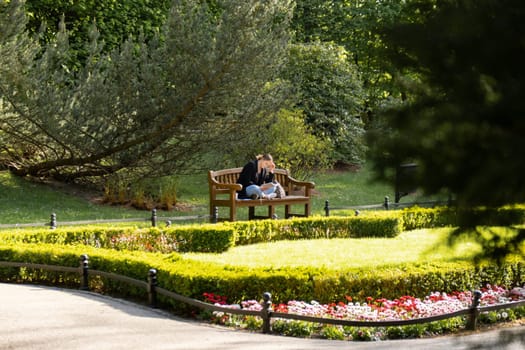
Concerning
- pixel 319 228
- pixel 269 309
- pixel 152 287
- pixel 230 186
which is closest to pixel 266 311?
pixel 269 309

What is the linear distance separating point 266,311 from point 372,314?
1161 mm

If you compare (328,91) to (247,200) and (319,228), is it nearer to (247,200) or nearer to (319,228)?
(247,200)

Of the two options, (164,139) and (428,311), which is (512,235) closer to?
(428,311)

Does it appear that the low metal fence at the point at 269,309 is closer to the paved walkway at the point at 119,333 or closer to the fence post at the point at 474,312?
the fence post at the point at 474,312

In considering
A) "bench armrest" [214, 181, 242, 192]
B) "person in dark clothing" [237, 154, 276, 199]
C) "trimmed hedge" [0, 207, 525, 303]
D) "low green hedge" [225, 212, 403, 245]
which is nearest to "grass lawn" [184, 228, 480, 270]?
"low green hedge" [225, 212, 403, 245]

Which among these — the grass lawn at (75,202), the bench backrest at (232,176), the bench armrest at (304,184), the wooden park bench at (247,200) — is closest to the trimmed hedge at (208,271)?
the wooden park bench at (247,200)

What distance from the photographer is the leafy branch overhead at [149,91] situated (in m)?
17.5

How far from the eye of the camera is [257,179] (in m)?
15.7

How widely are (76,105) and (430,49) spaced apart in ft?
55.1

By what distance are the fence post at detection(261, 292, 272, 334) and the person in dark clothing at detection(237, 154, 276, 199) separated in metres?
7.88

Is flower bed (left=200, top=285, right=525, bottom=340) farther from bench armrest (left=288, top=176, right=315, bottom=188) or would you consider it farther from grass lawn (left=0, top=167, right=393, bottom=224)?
bench armrest (left=288, top=176, right=315, bottom=188)

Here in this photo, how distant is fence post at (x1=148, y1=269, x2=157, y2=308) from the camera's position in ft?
27.9

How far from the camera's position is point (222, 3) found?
699 inches

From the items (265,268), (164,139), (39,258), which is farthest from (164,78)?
(265,268)
